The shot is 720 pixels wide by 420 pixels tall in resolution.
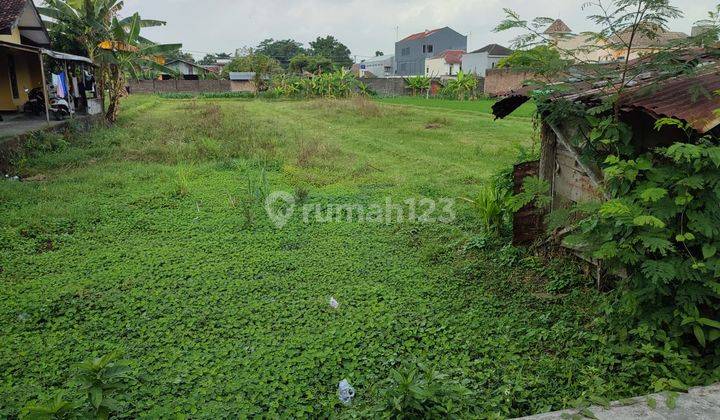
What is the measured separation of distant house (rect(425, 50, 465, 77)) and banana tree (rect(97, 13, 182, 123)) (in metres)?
36.0

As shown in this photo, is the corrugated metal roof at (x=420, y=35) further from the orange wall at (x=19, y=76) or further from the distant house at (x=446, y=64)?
the orange wall at (x=19, y=76)

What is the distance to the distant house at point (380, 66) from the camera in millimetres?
71300

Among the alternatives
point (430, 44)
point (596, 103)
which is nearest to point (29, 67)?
point (596, 103)

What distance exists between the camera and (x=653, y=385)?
3.01m

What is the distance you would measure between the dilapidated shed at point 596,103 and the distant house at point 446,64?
46147 millimetres

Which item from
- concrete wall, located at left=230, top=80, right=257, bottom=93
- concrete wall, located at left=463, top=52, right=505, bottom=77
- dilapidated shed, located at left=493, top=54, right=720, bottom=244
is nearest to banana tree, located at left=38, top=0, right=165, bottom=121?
dilapidated shed, located at left=493, top=54, right=720, bottom=244

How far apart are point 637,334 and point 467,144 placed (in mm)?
9670

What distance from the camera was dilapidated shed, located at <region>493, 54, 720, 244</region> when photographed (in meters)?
3.27

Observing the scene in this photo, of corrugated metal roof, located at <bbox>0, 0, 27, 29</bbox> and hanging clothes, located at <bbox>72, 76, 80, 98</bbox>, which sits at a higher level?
corrugated metal roof, located at <bbox>0, 0, 27, 29</bbox>

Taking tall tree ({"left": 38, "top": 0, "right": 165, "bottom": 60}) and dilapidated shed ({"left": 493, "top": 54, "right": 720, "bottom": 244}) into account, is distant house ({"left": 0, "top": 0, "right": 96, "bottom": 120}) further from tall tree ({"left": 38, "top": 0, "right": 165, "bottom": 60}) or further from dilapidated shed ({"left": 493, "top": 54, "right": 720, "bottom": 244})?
dilapidated shed ({"left": 493, "top": 54, "right": 720, "bottom": 244})

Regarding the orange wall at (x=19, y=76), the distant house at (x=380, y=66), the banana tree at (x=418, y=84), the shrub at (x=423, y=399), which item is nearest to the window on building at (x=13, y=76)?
the orange wall at (x=19, y=76)

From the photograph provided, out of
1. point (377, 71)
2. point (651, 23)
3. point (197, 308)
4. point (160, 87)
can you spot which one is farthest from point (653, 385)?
point (377, 71)

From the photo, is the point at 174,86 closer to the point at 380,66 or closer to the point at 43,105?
the point at 43,105

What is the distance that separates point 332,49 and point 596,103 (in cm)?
7204
